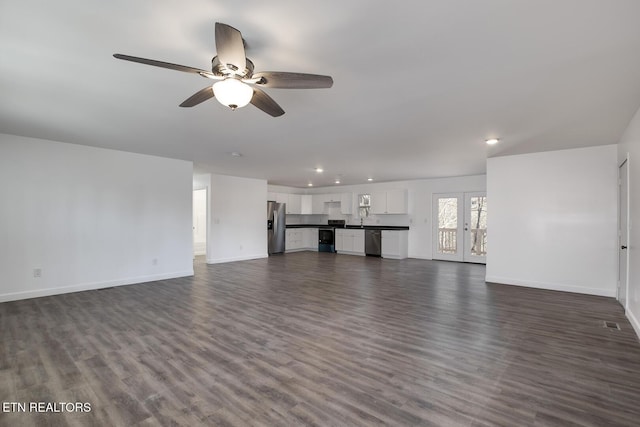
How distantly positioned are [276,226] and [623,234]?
313 inches

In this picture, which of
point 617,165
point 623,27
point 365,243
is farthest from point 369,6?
point 365,243

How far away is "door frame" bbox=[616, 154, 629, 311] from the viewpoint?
396cm

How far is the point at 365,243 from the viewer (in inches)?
376

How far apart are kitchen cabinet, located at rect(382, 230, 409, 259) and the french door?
32.7 inches

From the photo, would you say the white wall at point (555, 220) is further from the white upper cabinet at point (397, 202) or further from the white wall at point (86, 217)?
the white wall at point (86, 217)

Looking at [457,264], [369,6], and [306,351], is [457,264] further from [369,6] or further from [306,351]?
[369,6]

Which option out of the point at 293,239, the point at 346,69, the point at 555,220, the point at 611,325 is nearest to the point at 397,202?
the point at 293,239

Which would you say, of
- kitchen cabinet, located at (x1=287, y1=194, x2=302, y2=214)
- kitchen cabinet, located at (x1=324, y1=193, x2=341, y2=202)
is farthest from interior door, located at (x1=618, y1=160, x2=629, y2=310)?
kitchen cabinet, located at (x1=287, y1=194, x2=302, y2=214)

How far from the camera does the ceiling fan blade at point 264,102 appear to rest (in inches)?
86.0

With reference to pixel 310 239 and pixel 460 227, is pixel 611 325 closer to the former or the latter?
pixel 460 227

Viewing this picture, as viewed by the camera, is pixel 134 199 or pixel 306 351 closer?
pixel 306 351

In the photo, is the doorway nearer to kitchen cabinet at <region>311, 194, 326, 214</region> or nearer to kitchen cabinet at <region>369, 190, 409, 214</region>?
kitchen cabinet at <region>311, 194, 326, 214</region>

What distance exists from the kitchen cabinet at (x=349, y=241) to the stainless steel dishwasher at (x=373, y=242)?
0.15m

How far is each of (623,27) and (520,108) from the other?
134 cm
